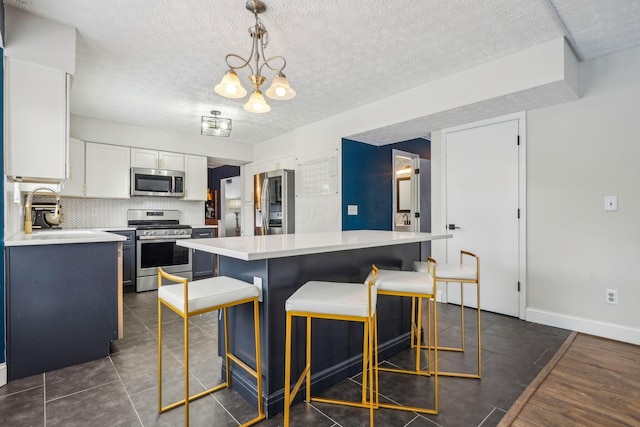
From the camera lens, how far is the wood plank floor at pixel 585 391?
1.63 metres

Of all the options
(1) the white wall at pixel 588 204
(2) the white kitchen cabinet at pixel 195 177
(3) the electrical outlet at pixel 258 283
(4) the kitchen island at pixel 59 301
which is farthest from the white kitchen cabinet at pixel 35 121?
(1) the white wall at pixel 588 204

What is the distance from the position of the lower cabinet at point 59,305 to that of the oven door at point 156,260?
2067 millimetres

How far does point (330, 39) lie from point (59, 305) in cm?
276

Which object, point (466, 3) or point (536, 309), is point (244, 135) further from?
point (536, 309)

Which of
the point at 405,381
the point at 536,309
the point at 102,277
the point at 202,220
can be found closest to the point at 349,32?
the point at 405,381

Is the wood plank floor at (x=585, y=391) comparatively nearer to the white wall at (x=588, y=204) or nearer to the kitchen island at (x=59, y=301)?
the white wall at (x=588, y=204)

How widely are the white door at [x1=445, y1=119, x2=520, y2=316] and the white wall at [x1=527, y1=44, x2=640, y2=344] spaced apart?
15 centimetres

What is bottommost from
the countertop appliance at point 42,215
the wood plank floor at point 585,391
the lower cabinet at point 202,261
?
the wood plank floor at point 585,391

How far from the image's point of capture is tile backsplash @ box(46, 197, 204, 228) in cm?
435

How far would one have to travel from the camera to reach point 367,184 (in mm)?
4473

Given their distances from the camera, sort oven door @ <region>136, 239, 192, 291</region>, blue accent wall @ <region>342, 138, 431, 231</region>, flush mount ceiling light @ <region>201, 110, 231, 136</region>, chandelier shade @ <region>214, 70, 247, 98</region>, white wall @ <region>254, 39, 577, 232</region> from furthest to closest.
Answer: oven door @ <region>136, 239, 192, 291</region>, blue accent wall @ <region>342, 138, 431, 231</region>, flush mount ceiling light @ <region>201, 110, 231, 136</region>, white wall @ <region>254, 39, 577, 232</region>, chandelier shade @ <region>214, 70, 247, 98</region>

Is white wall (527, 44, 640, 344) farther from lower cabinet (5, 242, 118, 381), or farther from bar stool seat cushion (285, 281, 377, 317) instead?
lower cabinet (5, 242, 118, 381)

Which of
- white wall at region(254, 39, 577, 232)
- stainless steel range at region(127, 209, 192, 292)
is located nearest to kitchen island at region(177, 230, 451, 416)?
white wall at region(254, 39, 577, 232)

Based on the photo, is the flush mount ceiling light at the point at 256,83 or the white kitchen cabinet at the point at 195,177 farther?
the white kitchen cabinet at the point at 195,177
